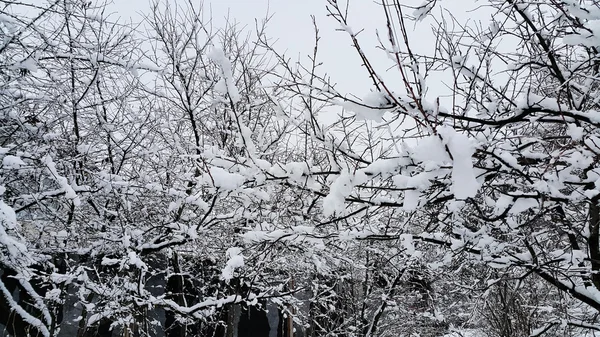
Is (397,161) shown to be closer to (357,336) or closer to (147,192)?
(147,192)

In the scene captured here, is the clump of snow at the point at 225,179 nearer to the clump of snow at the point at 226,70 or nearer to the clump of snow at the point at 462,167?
the clump of snow at the point at 226,70

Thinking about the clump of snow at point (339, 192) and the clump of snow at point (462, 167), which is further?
the clump of snow at point (339, 192)

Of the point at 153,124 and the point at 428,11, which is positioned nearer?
the point at 428,11

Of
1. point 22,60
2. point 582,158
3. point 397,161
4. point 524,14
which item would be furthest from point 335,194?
point 22,60

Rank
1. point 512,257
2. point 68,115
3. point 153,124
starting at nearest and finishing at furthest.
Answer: point 512,257 → point 68,115 → point 153,124

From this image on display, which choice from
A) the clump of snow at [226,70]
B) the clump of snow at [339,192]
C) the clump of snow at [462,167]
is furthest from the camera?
the clump of snow at [226,70]

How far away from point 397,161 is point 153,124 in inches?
212

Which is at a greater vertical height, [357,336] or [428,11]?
[428,11]

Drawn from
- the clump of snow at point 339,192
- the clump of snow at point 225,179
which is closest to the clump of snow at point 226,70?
the clump of snow at point 225,179

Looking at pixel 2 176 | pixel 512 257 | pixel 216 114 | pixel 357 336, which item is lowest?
pixel 357 336

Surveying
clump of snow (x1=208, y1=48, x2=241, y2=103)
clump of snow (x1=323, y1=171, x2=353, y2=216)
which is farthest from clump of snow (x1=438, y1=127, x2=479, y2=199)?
clump of snow (x1=208, y1=48, x2=241, y2=103)

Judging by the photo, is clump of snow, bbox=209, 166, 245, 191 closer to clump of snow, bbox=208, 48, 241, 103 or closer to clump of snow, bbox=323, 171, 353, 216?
clump of snow, bbox=208, 48, 241, 103

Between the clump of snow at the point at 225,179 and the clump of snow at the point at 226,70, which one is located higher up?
the clump of snow at the point at 226,70

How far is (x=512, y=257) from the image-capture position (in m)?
3.74
